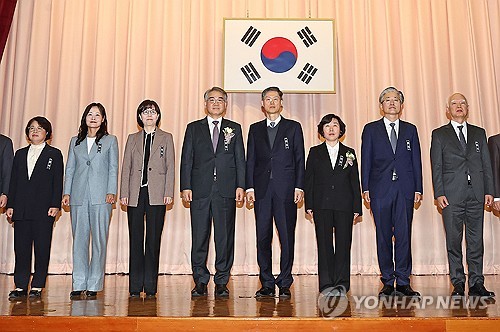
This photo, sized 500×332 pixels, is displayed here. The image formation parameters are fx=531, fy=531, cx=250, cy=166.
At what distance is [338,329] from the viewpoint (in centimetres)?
288

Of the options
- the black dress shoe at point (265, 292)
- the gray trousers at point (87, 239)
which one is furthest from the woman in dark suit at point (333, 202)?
the gray trousers at point (87, 239)

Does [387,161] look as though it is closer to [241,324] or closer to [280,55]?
[241,324]

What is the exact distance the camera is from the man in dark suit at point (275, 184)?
3.97 m

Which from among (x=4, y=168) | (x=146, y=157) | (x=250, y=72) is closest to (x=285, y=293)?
(x=146, y=157)

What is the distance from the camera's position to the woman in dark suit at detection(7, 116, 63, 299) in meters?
4.04

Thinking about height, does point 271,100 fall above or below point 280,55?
below

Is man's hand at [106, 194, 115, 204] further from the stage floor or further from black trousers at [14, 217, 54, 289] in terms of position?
the stage floor

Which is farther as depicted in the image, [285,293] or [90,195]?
[90,195]

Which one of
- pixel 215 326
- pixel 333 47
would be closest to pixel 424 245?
pixel 333 47

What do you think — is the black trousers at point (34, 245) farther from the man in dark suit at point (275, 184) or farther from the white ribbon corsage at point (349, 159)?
the white ribbon corsage at point (349, 159)

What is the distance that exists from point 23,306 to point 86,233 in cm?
81

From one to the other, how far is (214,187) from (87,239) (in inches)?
41.7

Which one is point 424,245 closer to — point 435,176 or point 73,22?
point 435,176

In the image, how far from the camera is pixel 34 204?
4.09 m
